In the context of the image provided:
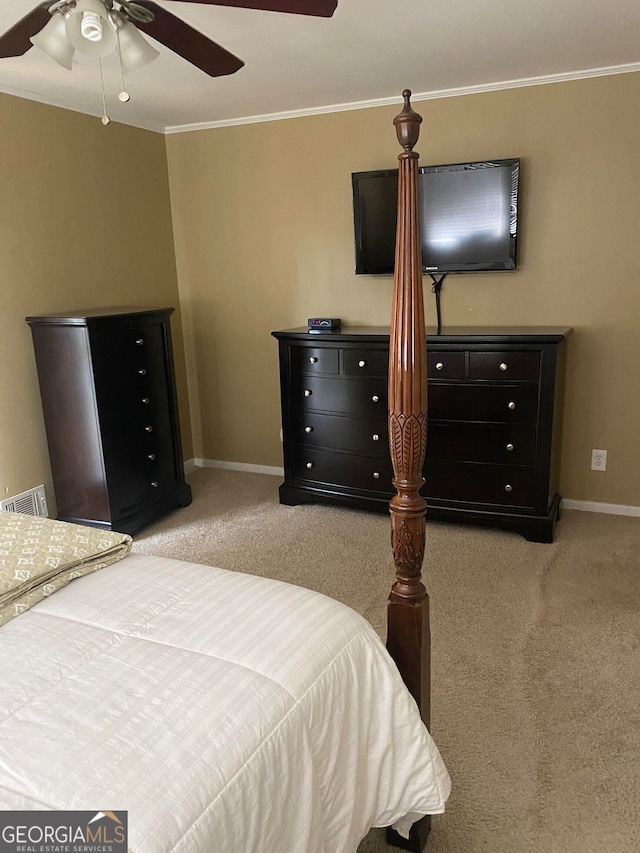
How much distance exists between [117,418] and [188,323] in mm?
1341

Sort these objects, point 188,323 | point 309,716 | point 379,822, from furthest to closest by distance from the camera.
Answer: point 188,323 < point 379,822 < point 309,716

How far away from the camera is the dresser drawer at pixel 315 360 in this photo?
358 cm

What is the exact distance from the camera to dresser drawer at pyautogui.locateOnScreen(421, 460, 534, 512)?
129 inches

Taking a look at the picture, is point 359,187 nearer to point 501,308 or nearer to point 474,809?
point 501,308

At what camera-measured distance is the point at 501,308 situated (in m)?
3.64

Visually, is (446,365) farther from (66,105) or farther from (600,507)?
(66,105)

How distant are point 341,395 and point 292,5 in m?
2.16

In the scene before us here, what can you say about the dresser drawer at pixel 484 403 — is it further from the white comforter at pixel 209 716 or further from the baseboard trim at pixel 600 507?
the white comforter at pixel 209 716

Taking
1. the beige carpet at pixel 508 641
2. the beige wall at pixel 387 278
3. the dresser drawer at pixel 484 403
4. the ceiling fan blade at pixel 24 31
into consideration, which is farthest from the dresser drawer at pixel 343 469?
the ceiling fan blade at pixel 24 31

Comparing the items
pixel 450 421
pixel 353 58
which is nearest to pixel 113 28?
pixel 353 58

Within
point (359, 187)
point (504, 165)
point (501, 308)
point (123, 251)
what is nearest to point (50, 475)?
point (123, 251)

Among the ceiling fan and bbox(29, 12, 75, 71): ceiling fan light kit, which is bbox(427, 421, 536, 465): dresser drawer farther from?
bbox(29, 12, 75, 71): ceiling fan light kit

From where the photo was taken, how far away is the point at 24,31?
187 centimetres

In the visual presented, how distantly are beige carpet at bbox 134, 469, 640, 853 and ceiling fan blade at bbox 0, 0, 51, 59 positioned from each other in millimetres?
2204
